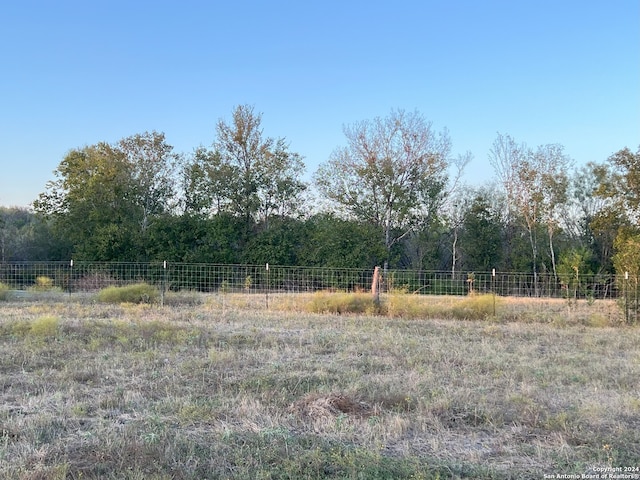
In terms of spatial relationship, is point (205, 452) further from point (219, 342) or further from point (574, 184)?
point (574, 184)

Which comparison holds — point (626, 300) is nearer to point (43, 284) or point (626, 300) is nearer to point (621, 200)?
point (621, 200)

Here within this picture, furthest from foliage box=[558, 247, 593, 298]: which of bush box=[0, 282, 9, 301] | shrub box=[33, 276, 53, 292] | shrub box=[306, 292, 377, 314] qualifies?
bush box=[0, 282, 9, 301]

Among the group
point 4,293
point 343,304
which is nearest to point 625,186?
point 343,304

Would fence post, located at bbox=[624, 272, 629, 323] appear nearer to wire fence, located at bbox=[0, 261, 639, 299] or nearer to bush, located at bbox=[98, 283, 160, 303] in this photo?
wire fence, located at bbox=[0, 261, 639, 299]

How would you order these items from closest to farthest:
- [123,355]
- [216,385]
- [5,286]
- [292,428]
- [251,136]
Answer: [292,428] < [216,385] < [123,355] < [5,286] < [251,136]

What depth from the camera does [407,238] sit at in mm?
22969

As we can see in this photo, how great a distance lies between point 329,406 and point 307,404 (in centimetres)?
21

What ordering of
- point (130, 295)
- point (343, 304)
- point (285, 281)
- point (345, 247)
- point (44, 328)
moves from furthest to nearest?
1. point (345, 247)
2. point (285, 281)
3. point (130, 295)
4. point (343, 304)
5. point (44, 328)

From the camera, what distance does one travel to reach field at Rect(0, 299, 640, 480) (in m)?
3.04

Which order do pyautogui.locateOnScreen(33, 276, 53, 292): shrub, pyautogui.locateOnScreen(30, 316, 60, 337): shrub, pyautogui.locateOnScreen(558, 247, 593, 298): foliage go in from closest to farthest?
1. pyautogui.locateOnScreen(30, 316, 60, 337): shrub
2. pyautogui.locateOnScreen(33, 276, 53, 292): shrub
3. pyautogui.locateOnScreen(558, 247, 593, 298): foliage

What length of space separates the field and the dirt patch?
18mm

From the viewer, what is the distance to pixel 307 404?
13.7 ft

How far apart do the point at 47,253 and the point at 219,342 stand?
20552 millimetres

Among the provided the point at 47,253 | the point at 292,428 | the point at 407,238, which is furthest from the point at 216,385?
the point at 47,253
